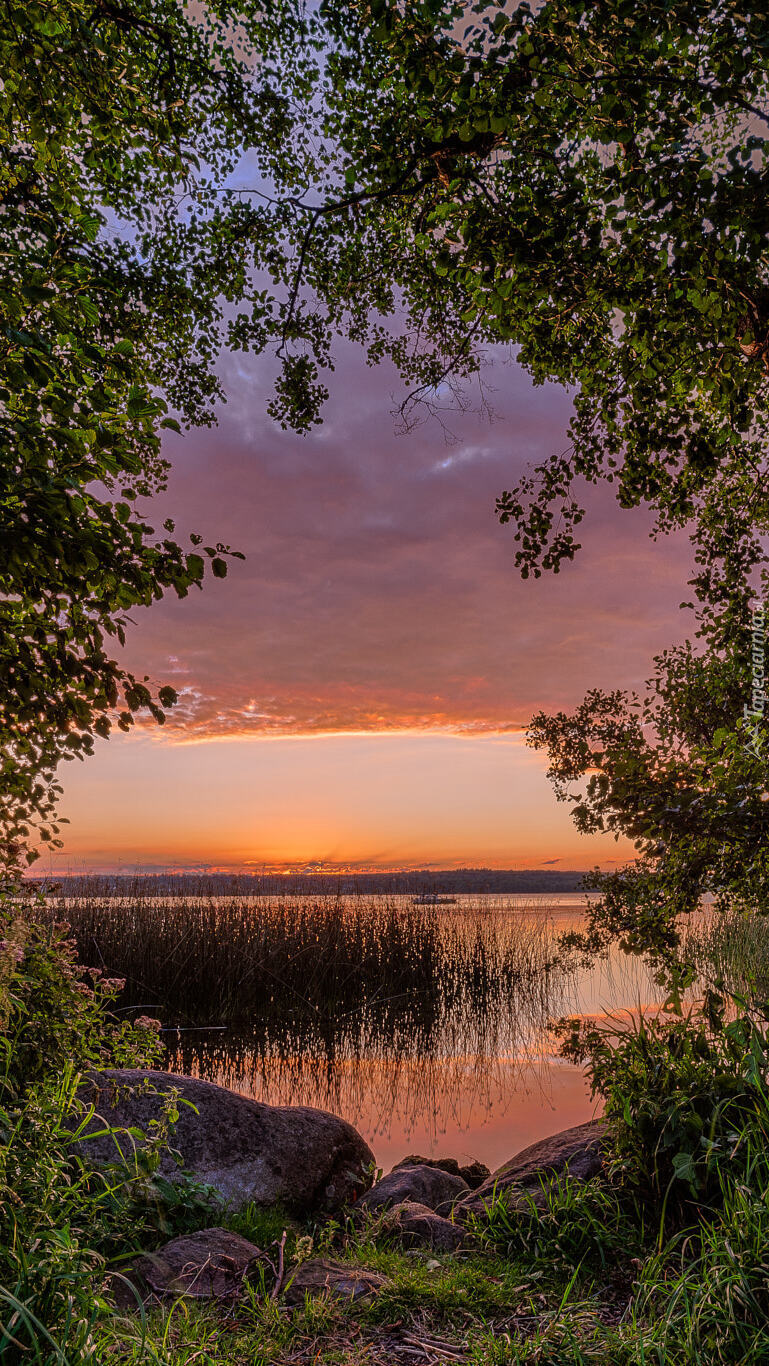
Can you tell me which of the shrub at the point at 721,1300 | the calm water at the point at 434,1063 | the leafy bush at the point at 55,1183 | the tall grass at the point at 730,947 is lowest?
the calm water at the point at 434,1063

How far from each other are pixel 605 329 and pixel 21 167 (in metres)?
3.44

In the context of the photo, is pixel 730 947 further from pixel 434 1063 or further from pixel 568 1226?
pixel 568 1226

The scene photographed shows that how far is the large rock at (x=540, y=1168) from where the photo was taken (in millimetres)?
4094

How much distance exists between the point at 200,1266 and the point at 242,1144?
2.28 meters

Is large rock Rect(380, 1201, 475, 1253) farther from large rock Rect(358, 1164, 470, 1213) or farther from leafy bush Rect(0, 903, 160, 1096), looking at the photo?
leafy bush Rect(0, 903, 160, 1096)

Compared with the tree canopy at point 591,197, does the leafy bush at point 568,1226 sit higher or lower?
lower

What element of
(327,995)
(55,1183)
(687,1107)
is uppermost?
(55,1183)

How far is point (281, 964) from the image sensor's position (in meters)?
15.2

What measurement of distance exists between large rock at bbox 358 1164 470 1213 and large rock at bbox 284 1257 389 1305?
5.31ft

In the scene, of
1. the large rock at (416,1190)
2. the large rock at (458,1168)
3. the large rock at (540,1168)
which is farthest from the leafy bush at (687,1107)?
the large rock at (458,1168)

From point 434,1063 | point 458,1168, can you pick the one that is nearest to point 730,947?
point 434,1063

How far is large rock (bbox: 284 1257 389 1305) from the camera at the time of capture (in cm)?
315

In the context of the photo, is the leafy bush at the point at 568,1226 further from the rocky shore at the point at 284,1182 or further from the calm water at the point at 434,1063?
the calm water at the point at 434,1063

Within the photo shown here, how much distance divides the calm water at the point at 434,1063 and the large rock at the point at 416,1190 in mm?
2572
